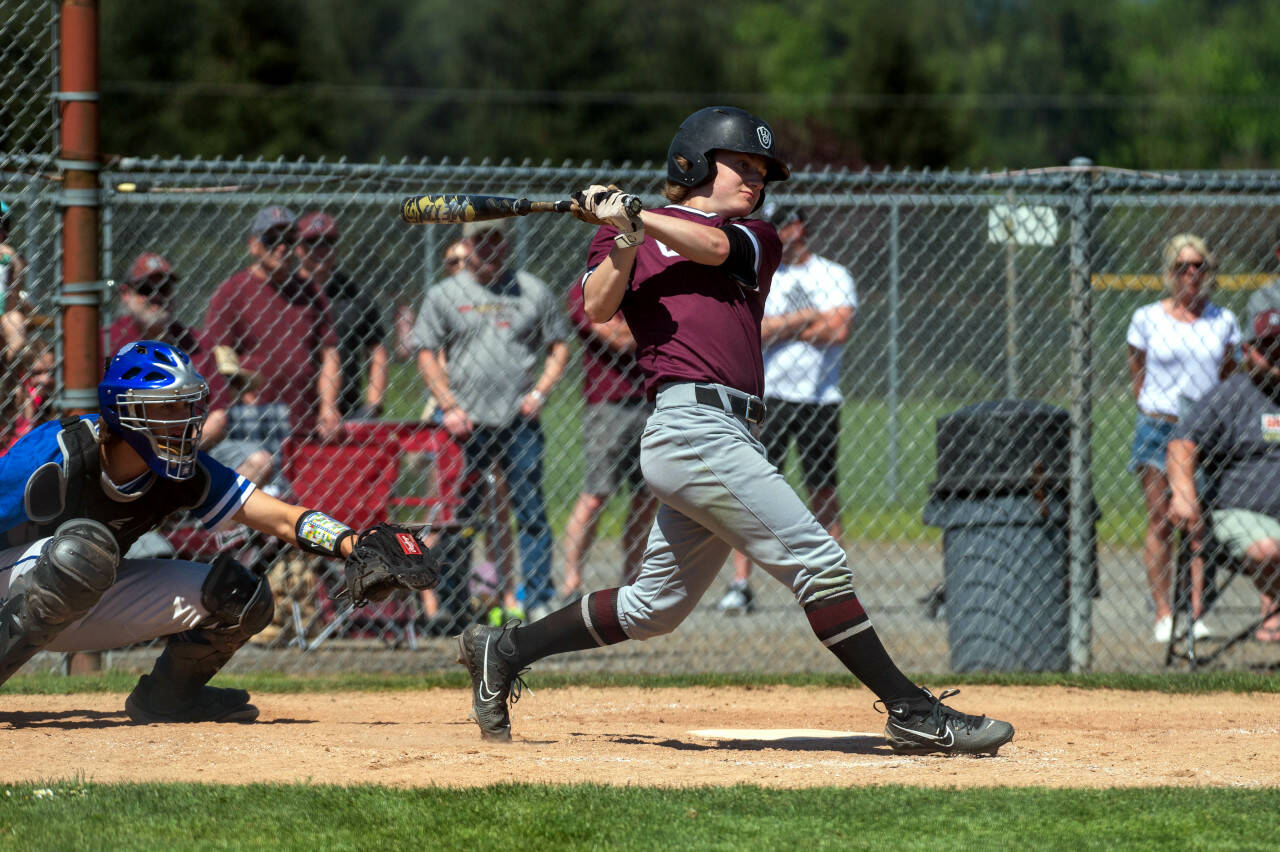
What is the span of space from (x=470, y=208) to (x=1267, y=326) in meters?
4.22

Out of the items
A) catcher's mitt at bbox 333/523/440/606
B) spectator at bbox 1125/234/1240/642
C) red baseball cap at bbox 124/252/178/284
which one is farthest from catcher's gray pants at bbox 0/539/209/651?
spectator at bbox 1125/234/1240/642

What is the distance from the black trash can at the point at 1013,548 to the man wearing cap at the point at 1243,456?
675 millimetres

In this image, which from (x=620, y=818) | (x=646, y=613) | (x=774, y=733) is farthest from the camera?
(x=774, y=733)

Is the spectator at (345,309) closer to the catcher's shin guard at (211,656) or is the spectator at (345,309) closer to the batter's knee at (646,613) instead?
the catcher's shin guard at (211,656)

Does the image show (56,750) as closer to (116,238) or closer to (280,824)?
(280,824)

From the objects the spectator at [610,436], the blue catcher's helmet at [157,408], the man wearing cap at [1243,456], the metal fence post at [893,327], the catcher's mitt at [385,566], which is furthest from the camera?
the metal fence post at [893,327]

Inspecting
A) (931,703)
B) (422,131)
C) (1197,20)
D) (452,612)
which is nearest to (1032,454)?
(931,703)

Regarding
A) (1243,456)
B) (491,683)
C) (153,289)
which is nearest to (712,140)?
(491,683)

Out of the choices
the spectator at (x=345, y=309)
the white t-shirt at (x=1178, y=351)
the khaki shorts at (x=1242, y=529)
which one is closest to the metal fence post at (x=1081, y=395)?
the khaki shorts at (x=1242, y=529)

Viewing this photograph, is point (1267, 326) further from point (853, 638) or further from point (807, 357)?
point (853, 638)

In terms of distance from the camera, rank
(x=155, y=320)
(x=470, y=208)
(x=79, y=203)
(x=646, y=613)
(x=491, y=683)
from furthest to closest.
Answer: (x=155, y=320), (x=79, y=203), (x=491, y=683), (x=646, y=613), (x=470, y=208)

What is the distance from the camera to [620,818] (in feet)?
12.1

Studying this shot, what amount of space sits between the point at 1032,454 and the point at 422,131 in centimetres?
4810

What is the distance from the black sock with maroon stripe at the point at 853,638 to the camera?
4430 mm
